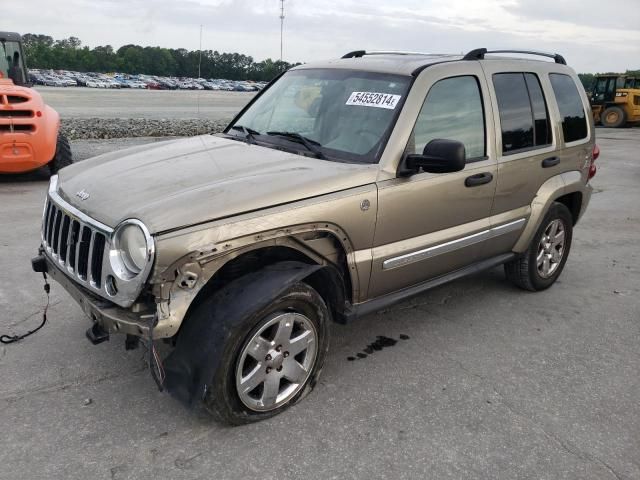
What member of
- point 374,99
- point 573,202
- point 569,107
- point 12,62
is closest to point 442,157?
point 374,99

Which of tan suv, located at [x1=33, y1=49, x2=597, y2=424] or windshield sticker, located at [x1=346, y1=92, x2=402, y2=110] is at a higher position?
windshield sticker, located at [x1=346, y1=92, x2=402, y2=110]

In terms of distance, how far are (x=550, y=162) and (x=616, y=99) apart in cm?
2486

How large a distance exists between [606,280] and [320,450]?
12.6 feet

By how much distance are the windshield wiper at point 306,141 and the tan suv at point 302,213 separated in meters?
0.01

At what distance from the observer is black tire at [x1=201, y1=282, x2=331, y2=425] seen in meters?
2.86

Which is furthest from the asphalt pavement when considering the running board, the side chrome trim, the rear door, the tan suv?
the rear door

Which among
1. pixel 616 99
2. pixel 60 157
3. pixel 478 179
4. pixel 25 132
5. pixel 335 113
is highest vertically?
pixel 616 99

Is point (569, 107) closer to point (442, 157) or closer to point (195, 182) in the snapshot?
point (442, 157)

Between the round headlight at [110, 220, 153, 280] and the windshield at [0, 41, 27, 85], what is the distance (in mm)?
8989

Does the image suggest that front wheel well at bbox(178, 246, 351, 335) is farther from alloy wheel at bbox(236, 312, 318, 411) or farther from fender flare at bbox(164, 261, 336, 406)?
alloy wheel at bbox(236, 312, 318, 411)

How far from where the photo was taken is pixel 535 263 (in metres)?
4.97

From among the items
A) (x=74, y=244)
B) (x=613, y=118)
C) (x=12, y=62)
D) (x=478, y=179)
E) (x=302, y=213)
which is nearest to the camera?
(x=302, y=213)

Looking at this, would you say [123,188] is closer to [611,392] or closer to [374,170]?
[374,170]

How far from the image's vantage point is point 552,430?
10.4 ft
